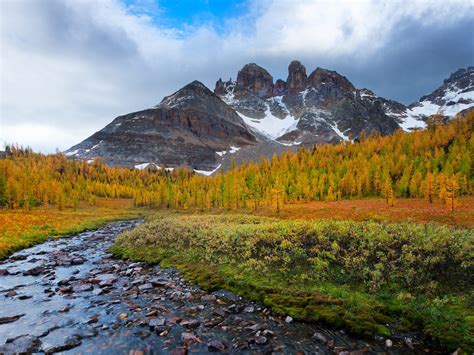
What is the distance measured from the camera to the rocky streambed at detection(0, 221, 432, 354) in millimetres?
11203

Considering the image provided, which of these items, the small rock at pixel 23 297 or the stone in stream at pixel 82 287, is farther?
the stone in stream at pixel 82 287

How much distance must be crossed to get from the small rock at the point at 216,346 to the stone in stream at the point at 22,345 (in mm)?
6991

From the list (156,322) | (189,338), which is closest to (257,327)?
(189,338)

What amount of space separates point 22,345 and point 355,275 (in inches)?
652

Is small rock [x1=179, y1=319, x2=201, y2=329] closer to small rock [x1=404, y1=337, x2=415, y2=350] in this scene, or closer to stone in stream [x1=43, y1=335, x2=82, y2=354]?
stone in stream [x1=43, y1=335, x2=82, y2=354]

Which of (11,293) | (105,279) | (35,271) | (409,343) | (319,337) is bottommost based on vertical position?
(35,271)

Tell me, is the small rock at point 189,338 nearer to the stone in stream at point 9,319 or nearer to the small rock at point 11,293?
the stone in stream at point 9,319

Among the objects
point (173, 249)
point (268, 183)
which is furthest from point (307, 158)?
point (173, 249)

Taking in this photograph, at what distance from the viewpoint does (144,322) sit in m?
13.4

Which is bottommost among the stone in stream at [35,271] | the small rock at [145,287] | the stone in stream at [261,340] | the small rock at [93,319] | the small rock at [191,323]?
the stone in stream at [35,271]

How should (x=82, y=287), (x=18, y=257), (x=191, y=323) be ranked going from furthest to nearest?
(x=18, y=257) → (x=82, y=287) → (x=191, y=323)

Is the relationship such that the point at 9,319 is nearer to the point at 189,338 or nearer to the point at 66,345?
the point at 66,345

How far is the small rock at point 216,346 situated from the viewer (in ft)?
36.5

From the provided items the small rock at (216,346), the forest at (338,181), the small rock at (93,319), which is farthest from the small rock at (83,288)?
the forest at (338,181)
